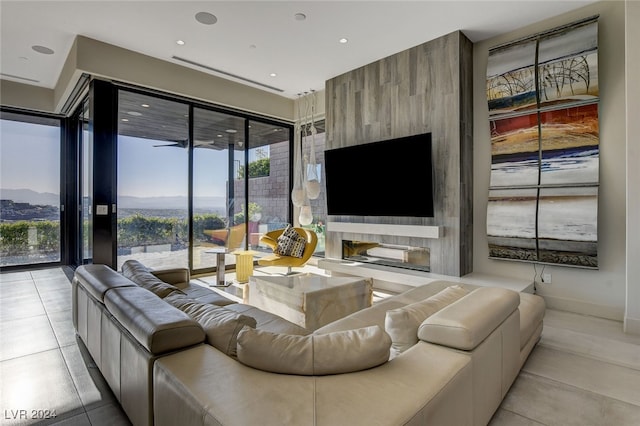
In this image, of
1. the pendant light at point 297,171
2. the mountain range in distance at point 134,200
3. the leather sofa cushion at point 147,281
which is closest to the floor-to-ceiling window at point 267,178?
the pendant light at point 297,171

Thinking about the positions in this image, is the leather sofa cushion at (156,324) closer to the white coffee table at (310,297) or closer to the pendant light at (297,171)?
the white coffee table at (310,297)

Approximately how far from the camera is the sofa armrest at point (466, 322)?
4.50 ft

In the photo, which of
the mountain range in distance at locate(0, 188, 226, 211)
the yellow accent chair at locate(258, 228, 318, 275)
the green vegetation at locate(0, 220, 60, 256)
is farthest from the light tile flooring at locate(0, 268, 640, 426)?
the green vegetation at locate(0, 220, 60, 256)

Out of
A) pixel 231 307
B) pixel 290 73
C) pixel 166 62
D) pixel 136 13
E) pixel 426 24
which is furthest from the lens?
pixel 290 73

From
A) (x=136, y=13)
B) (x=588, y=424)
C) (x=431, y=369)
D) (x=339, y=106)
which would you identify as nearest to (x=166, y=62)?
(x=136, y=13)

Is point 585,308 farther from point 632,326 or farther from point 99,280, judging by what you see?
point 99,280

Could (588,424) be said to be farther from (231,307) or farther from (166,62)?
(166,62)

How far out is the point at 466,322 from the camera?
55.2 inches

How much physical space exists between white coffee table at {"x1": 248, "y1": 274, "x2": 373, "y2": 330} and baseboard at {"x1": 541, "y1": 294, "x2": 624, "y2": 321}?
211 centimetres

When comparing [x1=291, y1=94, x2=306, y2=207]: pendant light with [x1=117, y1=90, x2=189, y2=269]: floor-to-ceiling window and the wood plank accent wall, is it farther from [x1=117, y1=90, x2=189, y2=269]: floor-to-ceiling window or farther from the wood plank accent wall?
[x1=117, y1=90, x2=189, y2=269]: floor-to-ceiling window

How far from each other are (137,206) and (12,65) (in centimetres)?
269

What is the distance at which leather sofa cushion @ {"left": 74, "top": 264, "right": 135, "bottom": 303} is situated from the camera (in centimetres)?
205

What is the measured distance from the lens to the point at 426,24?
3.81 m

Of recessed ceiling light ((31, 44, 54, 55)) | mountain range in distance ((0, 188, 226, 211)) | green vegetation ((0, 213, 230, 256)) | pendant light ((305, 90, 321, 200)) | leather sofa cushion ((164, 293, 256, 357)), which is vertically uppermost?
recessed ceiling light ((31, 44, 54, 55))
